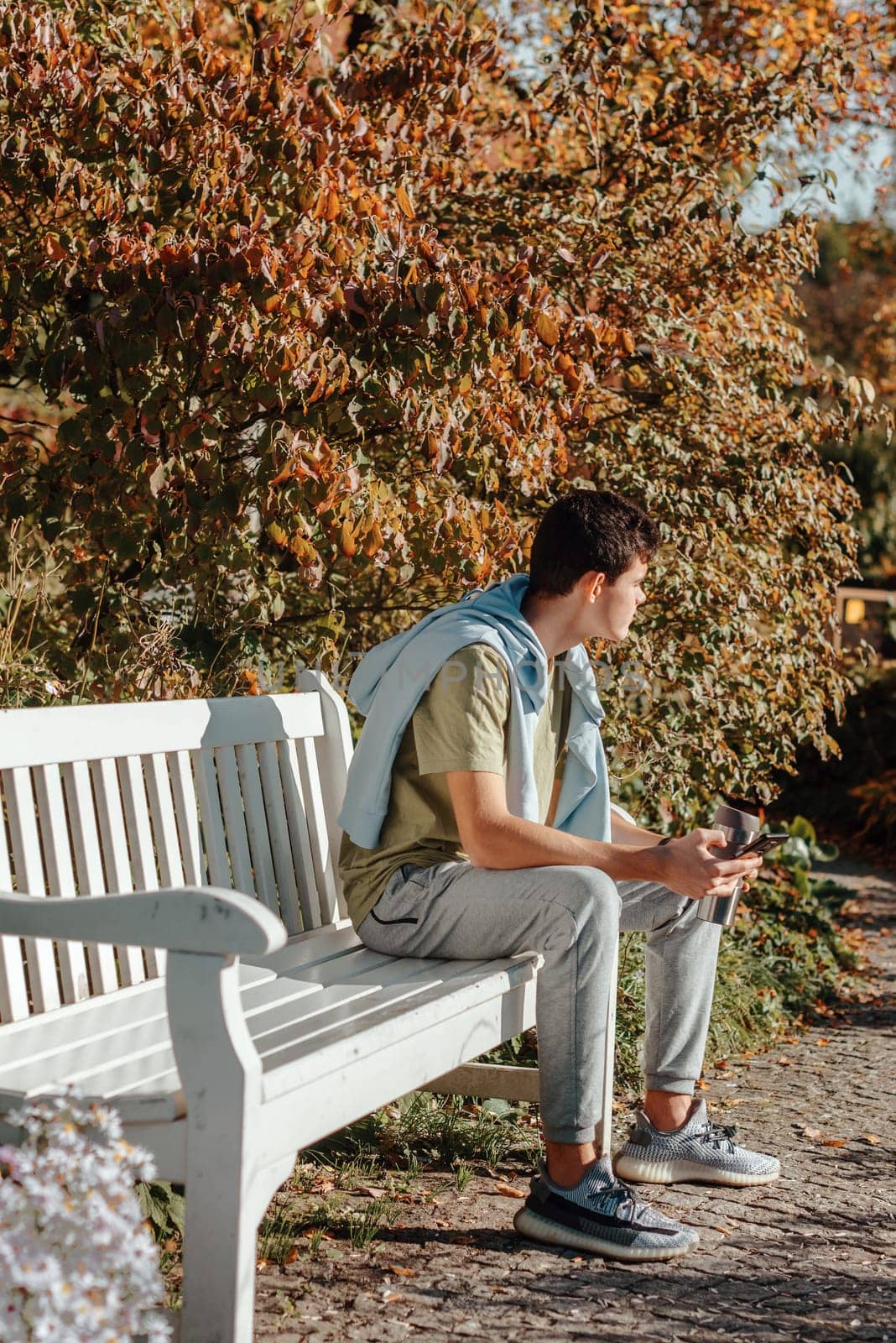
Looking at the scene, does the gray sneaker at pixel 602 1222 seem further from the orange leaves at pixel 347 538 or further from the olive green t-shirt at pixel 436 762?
the orange leaves at pixel 347 538

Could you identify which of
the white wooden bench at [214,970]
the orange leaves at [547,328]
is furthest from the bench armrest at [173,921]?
the orange leaves at [547,328]

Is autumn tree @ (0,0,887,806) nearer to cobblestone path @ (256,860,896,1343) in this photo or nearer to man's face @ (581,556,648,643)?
man's face @ (581,556,648,643)

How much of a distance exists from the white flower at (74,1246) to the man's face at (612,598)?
172cm

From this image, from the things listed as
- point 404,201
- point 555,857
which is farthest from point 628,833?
point 404,201

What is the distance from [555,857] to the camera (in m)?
2.96

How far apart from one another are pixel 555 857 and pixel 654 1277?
2.83ft

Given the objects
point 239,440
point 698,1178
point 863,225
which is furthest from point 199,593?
point 863,225

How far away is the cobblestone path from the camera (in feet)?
8.57

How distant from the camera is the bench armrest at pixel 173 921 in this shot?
2.06m

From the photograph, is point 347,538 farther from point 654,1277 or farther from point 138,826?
point 654,1277

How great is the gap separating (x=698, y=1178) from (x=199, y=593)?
91.0 inches

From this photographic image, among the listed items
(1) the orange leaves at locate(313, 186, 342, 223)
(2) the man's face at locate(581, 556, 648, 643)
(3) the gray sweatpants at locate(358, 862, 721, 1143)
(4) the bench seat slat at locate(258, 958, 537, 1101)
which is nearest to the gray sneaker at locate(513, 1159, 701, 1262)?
(3) the gray sweatpants at locate(358, 862, 721, 1143)

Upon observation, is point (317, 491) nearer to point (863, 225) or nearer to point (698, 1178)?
point (698, 1178)

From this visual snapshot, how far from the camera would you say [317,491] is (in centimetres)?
372
